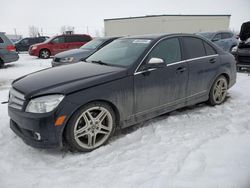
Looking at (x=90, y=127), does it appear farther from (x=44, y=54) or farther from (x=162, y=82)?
(x=44, y=54)

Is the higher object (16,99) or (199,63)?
(199,63)

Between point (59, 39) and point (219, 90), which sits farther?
point (59, 39)

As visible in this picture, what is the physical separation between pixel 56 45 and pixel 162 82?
13.0 metres

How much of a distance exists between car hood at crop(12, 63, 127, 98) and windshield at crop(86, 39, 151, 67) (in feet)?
0.81

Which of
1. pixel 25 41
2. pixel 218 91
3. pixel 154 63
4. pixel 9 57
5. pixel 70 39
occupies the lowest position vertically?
pixel 25 41

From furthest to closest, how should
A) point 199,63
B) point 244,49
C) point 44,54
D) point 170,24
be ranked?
point 170,24
point 44,54
point 244,49
point 199,63

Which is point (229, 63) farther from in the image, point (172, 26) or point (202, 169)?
point (172, 26)

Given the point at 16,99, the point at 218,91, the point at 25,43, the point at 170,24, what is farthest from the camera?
the point at 170,24

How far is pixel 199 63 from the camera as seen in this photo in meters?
4.29

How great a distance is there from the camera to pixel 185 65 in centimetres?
404

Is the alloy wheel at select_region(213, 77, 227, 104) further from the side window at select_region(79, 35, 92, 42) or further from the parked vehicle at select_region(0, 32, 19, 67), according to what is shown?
the side window at select_region(79, 35, 92, 42)

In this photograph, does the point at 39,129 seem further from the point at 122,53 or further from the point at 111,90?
the point at 122,53

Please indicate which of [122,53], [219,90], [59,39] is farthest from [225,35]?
[122,53]

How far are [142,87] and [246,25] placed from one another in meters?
6.62
